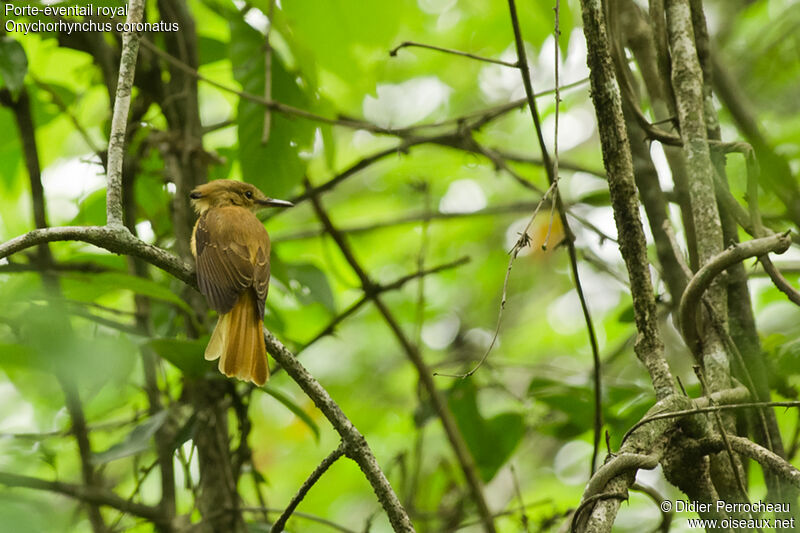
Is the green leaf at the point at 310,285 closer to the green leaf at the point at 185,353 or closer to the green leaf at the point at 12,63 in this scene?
the green leaf at the point at 185,353

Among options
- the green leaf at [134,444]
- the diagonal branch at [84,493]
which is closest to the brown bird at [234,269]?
the green leaf at [134,444]

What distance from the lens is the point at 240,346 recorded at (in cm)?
266

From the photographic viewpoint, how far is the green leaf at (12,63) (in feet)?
8.47

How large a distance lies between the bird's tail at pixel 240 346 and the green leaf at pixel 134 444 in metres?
0.40

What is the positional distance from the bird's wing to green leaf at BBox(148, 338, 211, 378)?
18cm

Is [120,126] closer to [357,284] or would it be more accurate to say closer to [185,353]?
[185,353]

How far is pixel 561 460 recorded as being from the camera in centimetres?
620

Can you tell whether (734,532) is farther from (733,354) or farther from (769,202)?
(769,202)

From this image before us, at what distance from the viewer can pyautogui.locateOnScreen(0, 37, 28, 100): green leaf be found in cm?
258

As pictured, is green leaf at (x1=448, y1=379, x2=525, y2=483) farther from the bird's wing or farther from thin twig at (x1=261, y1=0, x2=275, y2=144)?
thin twig at (x1=261, y1=0, x2=275, y2=144)

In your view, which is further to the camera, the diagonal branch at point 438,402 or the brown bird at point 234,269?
the diagonal branch at point 438,402

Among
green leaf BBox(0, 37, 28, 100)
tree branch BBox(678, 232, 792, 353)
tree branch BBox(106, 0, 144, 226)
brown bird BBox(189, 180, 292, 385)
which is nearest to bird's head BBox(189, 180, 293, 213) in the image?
brown bird BBox(189, 180, 292, 385)

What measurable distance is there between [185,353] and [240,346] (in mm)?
175

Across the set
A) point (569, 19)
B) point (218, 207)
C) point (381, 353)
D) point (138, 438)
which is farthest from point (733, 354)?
point (381, 353)
